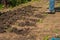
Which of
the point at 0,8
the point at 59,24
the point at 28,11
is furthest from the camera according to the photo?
the point at 0,8

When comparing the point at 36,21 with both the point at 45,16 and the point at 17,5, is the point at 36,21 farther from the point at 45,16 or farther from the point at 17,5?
the point at 17,5

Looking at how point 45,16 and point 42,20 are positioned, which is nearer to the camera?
point 42,20

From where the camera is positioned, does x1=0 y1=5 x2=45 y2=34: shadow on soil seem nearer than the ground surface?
No

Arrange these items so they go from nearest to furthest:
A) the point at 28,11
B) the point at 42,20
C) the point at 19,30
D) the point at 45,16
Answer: the point at 19,30, the point at 42,20, the point at 45,16, the point at 28,11

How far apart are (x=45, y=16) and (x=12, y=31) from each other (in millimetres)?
3126

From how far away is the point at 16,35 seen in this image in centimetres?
700

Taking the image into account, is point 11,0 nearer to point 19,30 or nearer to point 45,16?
point 45,16

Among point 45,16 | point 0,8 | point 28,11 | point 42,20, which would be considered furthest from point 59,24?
point 0,8

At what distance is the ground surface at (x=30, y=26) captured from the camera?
701 cm

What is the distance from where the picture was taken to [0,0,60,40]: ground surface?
7.01 meters

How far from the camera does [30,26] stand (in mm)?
8219

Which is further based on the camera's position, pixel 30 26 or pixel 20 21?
pixel 20 21

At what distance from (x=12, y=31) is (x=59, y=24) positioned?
219 cm

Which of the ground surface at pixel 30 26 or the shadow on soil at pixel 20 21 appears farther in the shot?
the shadow on soil at pixel 20 21
